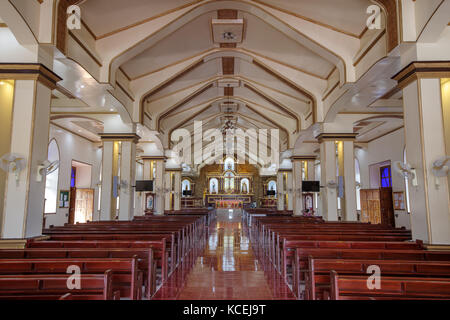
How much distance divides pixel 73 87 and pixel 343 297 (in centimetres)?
649

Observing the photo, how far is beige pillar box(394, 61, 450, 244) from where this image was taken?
4.42 m

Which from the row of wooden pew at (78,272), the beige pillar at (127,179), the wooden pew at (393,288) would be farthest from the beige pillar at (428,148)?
the beige pillar at (127,179)

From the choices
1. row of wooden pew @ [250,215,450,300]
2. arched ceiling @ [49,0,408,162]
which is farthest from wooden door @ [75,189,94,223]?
row of wooden pew @ [250,215,450,300]

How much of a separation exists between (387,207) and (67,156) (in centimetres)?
1305

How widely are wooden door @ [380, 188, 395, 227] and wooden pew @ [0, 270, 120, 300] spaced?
12680mm

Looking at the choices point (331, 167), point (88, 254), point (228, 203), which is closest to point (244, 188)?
point (228, 203)

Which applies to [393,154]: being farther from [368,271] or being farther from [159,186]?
[368,271]

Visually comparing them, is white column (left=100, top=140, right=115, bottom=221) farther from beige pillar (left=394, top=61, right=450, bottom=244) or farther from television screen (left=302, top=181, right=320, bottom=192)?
beige pillar (left=394, top=61, right=450, bottom=244)

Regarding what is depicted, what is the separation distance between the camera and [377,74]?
601 cm

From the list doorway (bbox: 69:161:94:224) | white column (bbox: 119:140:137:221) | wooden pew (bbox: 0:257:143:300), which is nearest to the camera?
wooden pew (bbox: 0:257:143:300)

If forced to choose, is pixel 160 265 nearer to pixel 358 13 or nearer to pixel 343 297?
pixel 343 297

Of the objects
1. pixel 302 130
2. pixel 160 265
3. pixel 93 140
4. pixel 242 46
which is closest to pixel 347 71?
pixel 242 46

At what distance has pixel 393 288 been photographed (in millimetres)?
2562

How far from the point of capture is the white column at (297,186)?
13.2 metres
